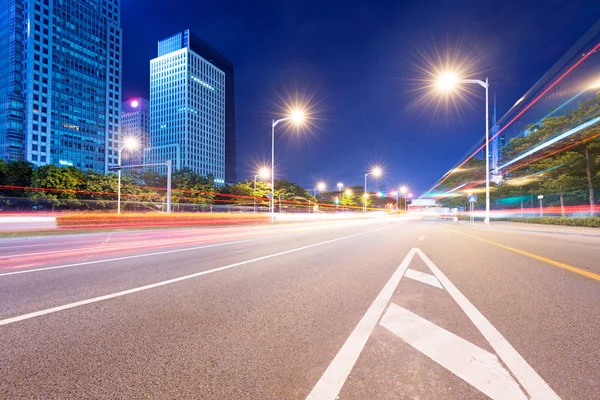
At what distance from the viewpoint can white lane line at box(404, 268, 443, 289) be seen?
5.21 meters

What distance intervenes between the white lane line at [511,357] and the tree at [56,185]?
47.9 m

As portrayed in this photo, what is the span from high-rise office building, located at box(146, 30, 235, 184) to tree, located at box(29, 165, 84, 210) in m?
102

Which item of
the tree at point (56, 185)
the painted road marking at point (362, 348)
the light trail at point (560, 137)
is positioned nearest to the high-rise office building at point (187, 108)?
the tree at point (56, 185)

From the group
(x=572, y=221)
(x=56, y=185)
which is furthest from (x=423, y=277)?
(x=56, y=185)

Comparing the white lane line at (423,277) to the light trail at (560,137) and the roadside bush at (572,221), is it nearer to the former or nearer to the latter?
the roadside bush at (572,221)

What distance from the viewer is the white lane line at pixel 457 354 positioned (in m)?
2.10

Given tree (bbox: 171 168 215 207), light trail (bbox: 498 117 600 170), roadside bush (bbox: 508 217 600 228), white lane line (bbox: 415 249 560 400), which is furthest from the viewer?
tree (bbox: 171 168 215 207)

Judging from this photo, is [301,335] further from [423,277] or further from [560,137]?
[560,137]

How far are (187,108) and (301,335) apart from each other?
540 ft

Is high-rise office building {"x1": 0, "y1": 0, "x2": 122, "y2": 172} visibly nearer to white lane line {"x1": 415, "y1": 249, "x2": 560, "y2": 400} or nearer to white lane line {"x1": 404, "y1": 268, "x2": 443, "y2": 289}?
white lane line {"x1": 404, "y1": 268, "x2": 443, "y2": 289}

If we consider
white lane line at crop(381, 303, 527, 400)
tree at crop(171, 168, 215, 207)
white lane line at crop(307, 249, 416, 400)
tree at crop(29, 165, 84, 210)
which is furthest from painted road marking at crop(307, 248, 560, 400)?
tree at crop(171, 168, 215, 207)

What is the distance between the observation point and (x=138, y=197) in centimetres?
4859

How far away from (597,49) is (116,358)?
25186 mm

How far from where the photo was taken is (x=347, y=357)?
8.43 ft
